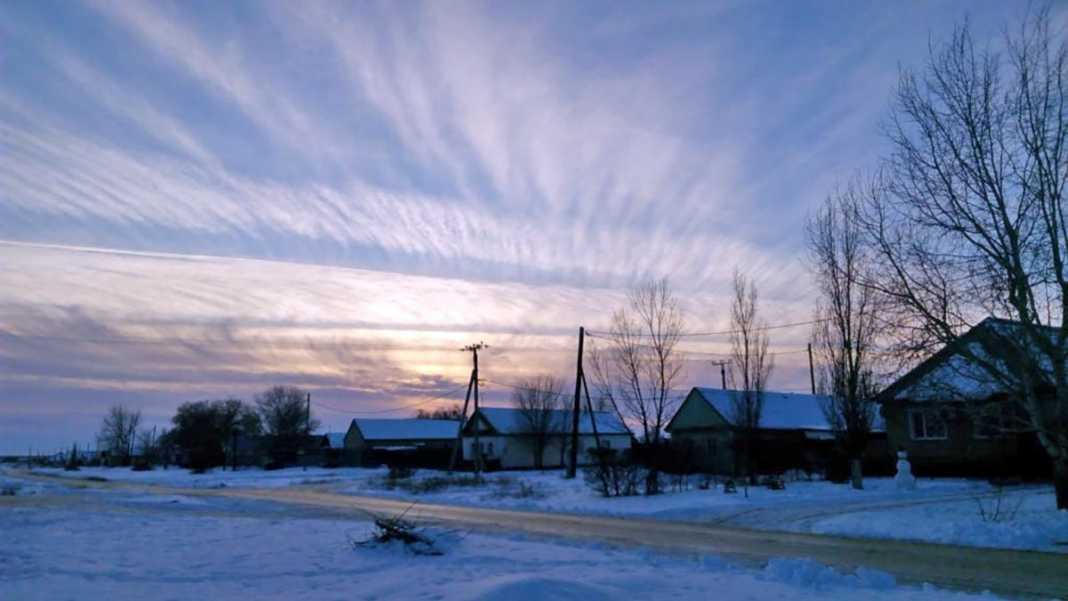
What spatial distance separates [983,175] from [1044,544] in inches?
289

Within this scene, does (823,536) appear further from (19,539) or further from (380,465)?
(380,465)

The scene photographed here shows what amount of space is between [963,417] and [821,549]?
1148 cm

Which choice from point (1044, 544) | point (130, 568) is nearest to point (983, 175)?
point (1044, 544)

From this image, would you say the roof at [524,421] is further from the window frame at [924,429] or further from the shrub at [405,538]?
the shrub at [405,538]

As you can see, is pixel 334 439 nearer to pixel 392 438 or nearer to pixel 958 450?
pixel 392 438

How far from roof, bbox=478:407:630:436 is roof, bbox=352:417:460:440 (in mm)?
20486

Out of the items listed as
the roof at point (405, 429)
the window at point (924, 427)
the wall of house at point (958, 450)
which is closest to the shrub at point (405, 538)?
the wall of house at point (958, 450)

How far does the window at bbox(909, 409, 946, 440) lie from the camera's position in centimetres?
3509

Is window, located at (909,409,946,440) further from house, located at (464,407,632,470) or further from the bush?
house, located at (464,407,632,470)

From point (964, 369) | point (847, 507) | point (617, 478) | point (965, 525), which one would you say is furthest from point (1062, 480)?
point (617, 478)

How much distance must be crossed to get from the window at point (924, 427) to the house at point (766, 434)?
1.92 m

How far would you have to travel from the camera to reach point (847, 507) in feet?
72.1

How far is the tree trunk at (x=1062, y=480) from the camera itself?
17.2 metres

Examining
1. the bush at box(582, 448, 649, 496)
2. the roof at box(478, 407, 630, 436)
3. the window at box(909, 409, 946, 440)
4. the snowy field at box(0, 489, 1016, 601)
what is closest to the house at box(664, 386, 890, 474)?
the window at box(909, 409, 946, 440)
